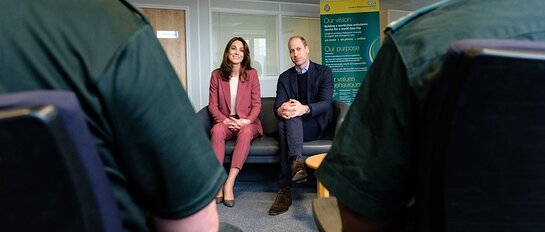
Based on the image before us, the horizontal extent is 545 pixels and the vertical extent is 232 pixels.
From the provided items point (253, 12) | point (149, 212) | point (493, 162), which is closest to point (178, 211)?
point (149, 212)

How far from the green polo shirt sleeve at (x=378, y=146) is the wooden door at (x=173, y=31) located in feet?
16.6

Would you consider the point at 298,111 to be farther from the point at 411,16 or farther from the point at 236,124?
the point at 411,16

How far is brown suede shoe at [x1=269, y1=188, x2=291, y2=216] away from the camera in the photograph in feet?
8.66

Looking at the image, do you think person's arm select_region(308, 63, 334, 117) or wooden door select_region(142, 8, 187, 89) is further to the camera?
wooden door select_region(142, 8, 187, 89)

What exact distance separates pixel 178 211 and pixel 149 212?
0.06 m

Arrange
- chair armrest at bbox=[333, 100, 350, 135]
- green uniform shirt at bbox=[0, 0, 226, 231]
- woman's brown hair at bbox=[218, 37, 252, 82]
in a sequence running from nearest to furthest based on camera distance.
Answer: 1. green uniform shirt at bbox=[0, 0, 226, 231]
2. chair armrest at bbox=[333, 100, 350, 135]
3. woman's brown hair at bbox=[218, 37, 252, 82]

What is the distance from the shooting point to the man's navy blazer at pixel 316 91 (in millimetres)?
3152

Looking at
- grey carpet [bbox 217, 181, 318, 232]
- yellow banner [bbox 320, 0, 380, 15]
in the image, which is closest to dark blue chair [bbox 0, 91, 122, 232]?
grey carpet [bbox 217, 181, 318, 232]

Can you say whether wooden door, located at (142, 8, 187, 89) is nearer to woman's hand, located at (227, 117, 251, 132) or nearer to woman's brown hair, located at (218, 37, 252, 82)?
woman's brown hair, located at (218, 37, 252, 82)

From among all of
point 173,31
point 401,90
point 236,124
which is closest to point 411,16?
point 401,90

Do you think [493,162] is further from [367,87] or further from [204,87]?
[204,87]

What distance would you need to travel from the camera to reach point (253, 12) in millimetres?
6133

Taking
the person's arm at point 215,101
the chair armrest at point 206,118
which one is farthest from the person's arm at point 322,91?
the chair armrest at point 206,118

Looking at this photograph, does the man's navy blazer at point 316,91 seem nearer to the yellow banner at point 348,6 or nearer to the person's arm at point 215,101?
the person's arm at point 215,101
